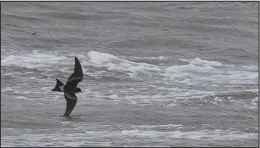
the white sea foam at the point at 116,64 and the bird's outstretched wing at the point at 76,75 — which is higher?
the white sea foam at the point at 116,64

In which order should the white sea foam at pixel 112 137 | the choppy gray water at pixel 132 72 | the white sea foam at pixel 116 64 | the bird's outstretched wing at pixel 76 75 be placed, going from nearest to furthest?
the white sea foam at pixel 112 137
the choppy gray water at pixel 132 72
the bird's outstretched wing at pixel 76 75
the white sea foam at pixel 116 64

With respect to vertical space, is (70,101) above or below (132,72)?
below

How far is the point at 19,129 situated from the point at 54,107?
1396mm

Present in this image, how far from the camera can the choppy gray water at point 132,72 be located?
923 cm

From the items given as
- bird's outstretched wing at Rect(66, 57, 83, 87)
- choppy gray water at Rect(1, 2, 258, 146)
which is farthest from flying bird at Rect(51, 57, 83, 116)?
choppy gray water at Rect(1, 2, 258, 146)

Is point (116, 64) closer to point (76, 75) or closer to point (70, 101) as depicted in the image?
point (70, 101)

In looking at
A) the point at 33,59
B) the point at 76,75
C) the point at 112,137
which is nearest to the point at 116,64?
the point at 33,59

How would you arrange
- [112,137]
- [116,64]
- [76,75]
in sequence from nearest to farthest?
[112,137] < [76,75] < [116,64]

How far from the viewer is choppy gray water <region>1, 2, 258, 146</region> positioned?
30.3 feet

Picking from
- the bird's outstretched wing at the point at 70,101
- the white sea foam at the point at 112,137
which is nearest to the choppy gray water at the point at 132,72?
the white sea foam at the point at 112,137

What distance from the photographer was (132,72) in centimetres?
1305

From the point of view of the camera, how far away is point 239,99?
11641 mm

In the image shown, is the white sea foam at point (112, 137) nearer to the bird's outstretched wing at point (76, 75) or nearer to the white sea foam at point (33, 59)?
the bird's outstretched wing at point (76, 75)

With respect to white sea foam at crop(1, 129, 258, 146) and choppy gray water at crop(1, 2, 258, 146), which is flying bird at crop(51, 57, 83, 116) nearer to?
choppy gray water at crop(1, 2, 258, 146)
